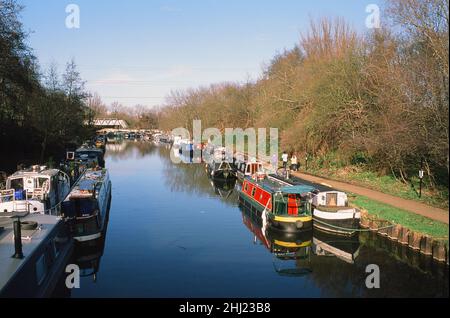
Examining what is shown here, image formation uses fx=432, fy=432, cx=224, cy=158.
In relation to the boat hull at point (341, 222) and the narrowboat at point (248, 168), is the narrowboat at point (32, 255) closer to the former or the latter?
the boat hull at point (341, 222)

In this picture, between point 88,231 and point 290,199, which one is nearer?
point 88,231

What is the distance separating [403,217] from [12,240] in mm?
14327

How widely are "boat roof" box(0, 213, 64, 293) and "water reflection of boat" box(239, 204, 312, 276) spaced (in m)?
7.77

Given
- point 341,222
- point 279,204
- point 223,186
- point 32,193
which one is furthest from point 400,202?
point 223,186

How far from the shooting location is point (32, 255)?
11.1 metres

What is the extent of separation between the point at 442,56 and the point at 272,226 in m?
10.2

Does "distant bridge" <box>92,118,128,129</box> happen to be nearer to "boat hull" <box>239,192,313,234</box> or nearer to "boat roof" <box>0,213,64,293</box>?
"boat hull" <box>239,192,313,234</box>

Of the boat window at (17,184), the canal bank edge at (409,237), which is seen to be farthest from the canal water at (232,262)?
the boat window at (17,184)

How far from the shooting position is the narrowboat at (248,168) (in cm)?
2838

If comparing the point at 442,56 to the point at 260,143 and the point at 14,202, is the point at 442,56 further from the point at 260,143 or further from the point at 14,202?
the point at 260,143

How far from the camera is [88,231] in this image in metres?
16.6

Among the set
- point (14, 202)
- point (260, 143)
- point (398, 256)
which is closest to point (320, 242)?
point (398, 256)
